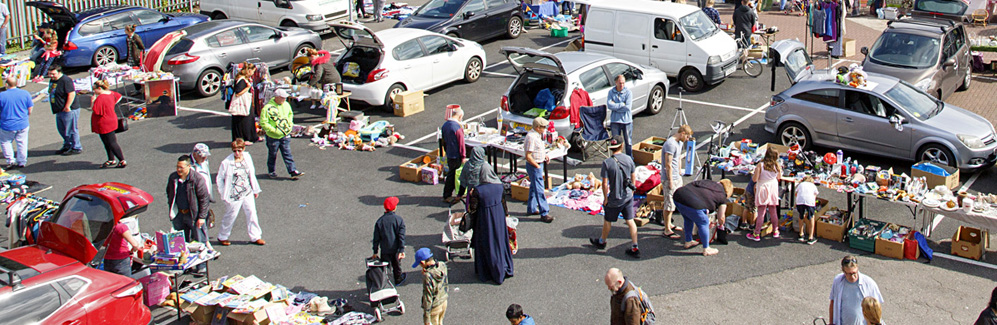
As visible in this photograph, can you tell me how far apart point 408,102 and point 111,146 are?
5.34m

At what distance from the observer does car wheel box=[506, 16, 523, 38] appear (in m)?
23.4

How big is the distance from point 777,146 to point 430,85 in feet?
24.1

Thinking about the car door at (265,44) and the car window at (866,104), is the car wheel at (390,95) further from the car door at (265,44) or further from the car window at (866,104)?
the car window at (866,104)

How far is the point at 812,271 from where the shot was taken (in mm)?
10406

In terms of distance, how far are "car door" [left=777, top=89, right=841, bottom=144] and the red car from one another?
9936 millimetres

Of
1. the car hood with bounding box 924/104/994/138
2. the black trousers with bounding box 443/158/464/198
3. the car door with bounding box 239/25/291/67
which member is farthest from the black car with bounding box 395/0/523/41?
the car hood with bounding box 924/104/994/138

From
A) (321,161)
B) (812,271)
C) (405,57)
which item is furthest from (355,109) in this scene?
(812,271)

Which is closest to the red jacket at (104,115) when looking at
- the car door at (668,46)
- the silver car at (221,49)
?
the silver car at (221,49)

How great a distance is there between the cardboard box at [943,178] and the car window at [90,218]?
33.7ft

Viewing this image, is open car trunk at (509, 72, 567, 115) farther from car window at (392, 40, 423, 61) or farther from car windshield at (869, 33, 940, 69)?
car windshield at (869, 33, 940, 69)

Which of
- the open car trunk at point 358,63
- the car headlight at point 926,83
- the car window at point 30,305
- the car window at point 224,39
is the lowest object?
the car window at point 30,305

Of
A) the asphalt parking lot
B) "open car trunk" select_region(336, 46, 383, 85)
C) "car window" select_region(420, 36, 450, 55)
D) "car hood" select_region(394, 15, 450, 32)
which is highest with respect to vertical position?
"car hood" select_region(394, 15, 450, 32)

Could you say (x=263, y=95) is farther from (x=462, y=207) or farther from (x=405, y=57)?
(x=462, y=207)

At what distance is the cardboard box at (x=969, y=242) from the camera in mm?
10508
